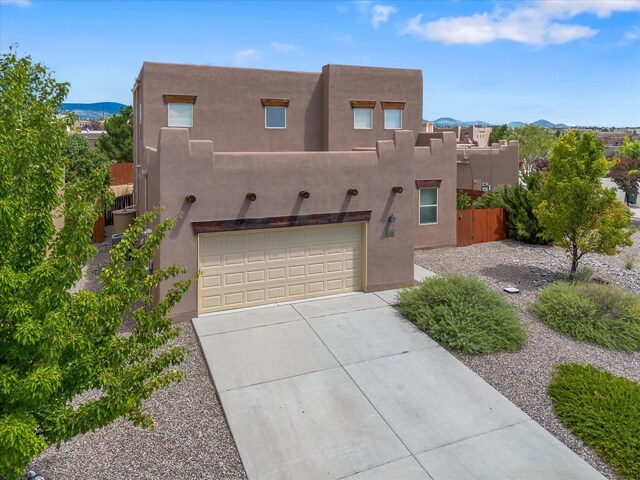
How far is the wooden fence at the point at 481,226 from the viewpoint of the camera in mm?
19859

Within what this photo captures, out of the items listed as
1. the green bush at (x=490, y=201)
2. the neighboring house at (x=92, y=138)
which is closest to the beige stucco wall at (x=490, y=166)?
the green bush at (x=490, y=201)

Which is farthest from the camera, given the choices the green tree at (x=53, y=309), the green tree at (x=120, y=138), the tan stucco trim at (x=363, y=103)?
the green tree at (x=120, y=138)

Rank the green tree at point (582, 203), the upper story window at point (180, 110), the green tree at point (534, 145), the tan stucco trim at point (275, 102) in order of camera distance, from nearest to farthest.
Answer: the green tree at point (582, 203) → the upper story window at point (180, 110) → the tan stucco trim at point (275, 102) → the green tree at point (534, 145)

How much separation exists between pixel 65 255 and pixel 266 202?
24.9ft

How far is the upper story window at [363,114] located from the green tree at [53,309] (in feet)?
50.9

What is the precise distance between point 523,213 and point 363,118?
812cm

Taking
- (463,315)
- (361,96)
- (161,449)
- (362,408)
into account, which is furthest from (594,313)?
(361,96)

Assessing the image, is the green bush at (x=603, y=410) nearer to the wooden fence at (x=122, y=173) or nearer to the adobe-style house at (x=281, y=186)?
the adobe-style house at (x=281, y=186)

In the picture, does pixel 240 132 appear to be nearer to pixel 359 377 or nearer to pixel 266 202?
pixel 266 202

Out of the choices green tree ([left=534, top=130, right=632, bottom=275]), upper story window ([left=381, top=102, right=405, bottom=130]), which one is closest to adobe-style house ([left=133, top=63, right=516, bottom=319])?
upper story window ([left=381, top=102, right=405, bottom=130])

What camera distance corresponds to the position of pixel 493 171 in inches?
Answer: 1249

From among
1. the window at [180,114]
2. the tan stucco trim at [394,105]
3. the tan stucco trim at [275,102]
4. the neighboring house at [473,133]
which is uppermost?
the neighboring house at [473,133]

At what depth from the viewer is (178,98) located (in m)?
17.3

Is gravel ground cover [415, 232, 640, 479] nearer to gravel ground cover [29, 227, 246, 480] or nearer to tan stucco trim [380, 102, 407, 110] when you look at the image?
gravel ground cover [29, 227, 246, 480]
